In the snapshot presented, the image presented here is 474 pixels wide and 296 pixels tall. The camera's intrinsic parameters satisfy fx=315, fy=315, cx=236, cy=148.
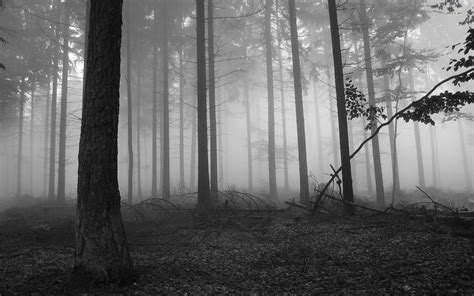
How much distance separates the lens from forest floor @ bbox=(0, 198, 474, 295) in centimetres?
420

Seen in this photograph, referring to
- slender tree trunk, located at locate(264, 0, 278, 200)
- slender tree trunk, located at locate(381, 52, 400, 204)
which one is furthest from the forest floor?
slender tree trunk, located at locate(264, 0, 278, 200)

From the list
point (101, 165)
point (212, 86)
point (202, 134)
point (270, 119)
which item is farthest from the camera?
point (270, 119)

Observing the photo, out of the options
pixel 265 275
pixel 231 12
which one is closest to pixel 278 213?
pixel 265 275

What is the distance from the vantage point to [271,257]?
5902 millimetres

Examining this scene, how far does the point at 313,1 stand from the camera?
18.6 metres

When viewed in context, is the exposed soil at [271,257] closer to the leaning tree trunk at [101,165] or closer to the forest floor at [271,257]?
the forest floor at [271,257]

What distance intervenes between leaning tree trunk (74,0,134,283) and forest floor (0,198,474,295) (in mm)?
347

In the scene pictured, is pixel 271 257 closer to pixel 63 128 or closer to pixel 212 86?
pixel 212 86

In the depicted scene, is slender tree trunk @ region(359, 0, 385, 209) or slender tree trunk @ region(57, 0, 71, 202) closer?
slender tree trunk @ region(359, 0, 385, 209)

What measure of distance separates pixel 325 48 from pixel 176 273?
70.1 feet

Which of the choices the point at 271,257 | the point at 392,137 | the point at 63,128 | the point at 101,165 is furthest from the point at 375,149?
the point at 63,128

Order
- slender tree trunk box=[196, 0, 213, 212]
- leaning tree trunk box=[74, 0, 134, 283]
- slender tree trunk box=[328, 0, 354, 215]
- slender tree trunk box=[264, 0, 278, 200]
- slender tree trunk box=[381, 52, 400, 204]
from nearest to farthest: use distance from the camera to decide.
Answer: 1. leaning tree trunk box=[74, 0, 134, 283]
2. slender tree trunk box=[328, 0, 354, 215]
3. slender tree trunk box=[196, 0, 213, 212]
4. slender tree trunk box=[381, 52, 400, 204]
5. slender tree trunk box=[264, 0, 278, 200]

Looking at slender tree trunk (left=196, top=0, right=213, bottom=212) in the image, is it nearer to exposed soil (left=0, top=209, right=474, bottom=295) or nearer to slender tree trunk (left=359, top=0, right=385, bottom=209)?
exposed soil (left=0, top=209, right=474, bottom=295)

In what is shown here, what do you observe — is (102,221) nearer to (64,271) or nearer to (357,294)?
(64,271)
